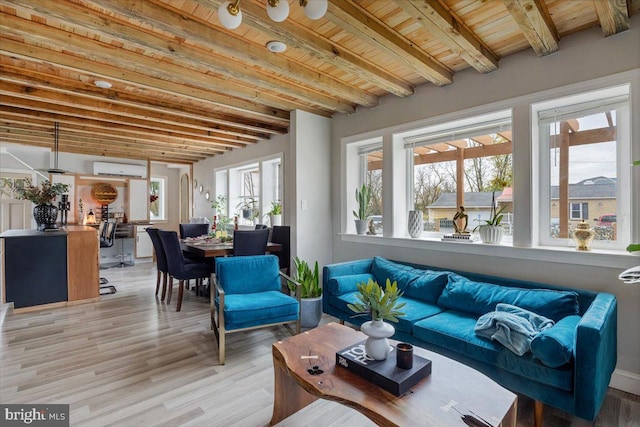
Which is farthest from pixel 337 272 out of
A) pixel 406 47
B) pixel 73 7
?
pixel 73 7

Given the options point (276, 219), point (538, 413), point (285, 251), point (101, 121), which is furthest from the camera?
point (276, 219)

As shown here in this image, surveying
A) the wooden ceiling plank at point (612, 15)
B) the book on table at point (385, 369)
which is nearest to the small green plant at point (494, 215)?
the wooden ceiling plank at point (612, 15)

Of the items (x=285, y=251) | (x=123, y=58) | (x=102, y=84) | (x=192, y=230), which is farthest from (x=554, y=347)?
(x=192, y=230)

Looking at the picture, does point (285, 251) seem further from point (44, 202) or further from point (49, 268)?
point (44, 202)

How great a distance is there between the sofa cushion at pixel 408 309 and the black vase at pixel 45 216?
13.4 feet

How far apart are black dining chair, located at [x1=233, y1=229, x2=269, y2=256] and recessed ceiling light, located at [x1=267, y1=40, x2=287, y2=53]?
2.01 meters

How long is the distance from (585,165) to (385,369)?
242 cm

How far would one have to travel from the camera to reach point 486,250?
2.96 meters

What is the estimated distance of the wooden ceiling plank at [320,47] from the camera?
82.9 inches

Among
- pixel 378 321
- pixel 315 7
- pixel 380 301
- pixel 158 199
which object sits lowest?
pixel 378 321

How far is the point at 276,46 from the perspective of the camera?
264 centimetres

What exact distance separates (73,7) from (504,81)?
3326mm

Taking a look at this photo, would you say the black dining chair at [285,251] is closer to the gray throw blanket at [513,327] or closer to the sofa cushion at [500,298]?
the sofa cushion at [500,298]

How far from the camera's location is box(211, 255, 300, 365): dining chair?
2.62m
